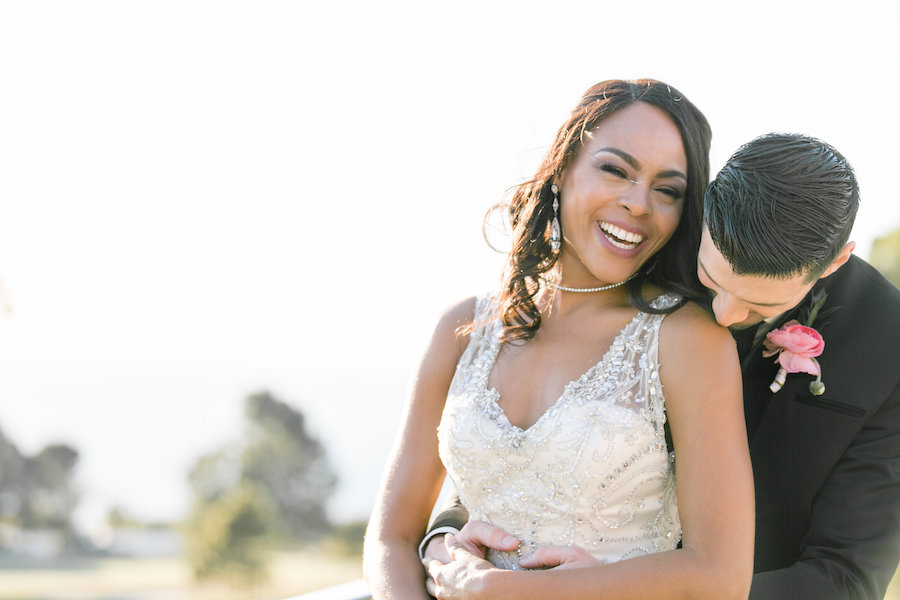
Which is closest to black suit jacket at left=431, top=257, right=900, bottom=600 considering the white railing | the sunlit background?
the white railing

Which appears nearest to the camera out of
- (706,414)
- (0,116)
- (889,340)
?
(706,414)

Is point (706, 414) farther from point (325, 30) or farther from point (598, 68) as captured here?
point (325, 30)

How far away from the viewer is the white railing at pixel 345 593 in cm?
278

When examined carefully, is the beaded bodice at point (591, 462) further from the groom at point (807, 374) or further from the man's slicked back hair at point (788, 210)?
the man's slicked back hair at point (788, 210)

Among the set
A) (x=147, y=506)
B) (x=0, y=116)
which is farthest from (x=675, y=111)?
A: (x=147, y=506)

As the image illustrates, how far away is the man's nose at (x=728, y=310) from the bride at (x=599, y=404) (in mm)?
77

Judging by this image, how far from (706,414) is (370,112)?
36.5m

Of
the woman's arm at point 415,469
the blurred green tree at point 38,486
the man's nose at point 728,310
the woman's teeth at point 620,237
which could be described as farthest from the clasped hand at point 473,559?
the blurred green tree at point 38,486

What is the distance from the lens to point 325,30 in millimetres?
32875

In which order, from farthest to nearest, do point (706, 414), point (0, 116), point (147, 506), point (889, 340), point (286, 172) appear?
1. point (286, 172)
2. point (147, 506)
3. point (0, 116)
4. point (889, 340)
5. point (706, 414)

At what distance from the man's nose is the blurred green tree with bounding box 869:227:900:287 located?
8.03 meters

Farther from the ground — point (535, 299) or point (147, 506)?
point (535, 299)

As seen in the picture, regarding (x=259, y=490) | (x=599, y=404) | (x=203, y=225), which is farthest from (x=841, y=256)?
(x=203, y=225)

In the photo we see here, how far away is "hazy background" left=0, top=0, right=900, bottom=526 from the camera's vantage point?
3338 cm
